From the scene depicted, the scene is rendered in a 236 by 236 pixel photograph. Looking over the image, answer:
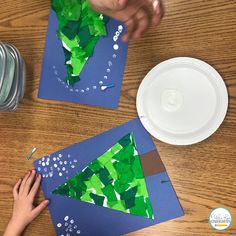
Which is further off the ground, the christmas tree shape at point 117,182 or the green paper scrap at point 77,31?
the green paper scrap at point 77,31

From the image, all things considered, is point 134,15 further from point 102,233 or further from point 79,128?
point 102,233

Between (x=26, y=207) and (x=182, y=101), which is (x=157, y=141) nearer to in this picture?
(x=182, y=101)

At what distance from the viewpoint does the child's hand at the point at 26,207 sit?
0.88m

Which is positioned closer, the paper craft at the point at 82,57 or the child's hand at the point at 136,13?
the child's hand at the point at 136,13

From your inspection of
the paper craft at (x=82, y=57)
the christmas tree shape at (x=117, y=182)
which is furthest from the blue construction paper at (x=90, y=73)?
the christmas tree shape at (x=117, y=182)

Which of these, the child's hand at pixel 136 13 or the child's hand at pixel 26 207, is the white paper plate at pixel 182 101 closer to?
the child's hand at pixel 136 13

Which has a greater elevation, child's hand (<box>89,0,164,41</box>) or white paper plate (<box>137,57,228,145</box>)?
child's hand (<box>89,0,164,41</box>)

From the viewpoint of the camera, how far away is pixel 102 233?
83 cm

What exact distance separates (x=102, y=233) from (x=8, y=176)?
0.86 ft

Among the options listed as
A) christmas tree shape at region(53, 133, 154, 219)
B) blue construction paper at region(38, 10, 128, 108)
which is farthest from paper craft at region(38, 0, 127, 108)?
christmas tree shape at region(53, 133, 154, 219)

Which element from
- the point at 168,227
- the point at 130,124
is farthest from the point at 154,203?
the point at 130,124

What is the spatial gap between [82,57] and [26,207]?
358mm

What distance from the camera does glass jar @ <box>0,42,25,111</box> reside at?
0.81 metres

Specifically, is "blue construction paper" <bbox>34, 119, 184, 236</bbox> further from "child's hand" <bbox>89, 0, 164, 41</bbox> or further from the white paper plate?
"child's hand" <bbox>89, 0, 164, 41</bbox>
